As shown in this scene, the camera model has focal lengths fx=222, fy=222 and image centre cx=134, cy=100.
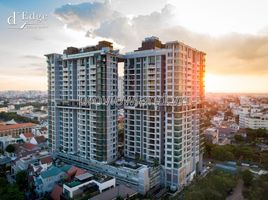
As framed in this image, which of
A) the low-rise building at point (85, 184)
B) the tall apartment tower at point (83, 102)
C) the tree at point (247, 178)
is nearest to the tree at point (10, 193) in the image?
the low-rise building at point (85, 184)

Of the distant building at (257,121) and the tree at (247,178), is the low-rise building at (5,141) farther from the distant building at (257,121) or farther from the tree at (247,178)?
the distant building at (257,121)

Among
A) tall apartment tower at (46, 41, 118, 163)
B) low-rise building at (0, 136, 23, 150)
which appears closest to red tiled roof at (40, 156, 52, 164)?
tall apartment tower at (46, 41, 118, 163)

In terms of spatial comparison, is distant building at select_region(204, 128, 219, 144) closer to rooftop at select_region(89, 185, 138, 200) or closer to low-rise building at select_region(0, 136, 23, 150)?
rooftop at select_region(89, 185, 138, 200)

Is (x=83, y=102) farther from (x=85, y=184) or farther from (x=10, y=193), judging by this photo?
(x=10, y=193)

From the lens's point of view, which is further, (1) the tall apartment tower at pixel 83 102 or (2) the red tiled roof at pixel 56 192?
(1) the tall apartment tower at pixel 83 102

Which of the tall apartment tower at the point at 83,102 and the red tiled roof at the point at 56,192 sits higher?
the tall apartment tower at the point at 83,102

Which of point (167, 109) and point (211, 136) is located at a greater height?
point (167, 109)

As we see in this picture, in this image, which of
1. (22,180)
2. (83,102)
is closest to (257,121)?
(83,102)
